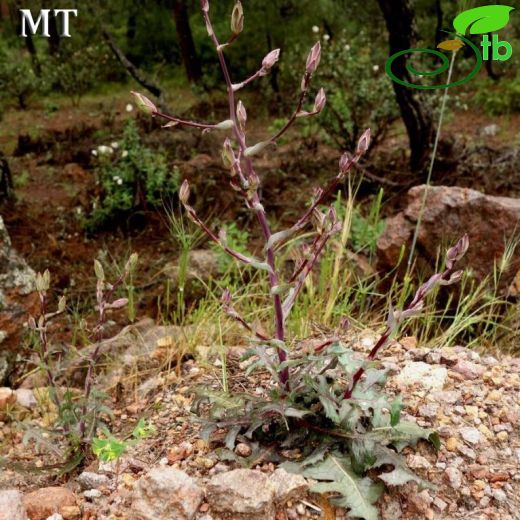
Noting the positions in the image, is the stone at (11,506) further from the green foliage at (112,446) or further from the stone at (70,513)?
the green foliage at (112,446)

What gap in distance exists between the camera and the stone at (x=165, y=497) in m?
1.73

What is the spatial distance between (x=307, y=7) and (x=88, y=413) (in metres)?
8.98

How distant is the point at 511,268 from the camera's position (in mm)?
3740

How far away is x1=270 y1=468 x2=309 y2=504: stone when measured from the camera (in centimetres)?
179

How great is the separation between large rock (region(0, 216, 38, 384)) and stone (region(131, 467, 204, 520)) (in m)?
1.82

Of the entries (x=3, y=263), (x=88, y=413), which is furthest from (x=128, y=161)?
(x=88, y=413)

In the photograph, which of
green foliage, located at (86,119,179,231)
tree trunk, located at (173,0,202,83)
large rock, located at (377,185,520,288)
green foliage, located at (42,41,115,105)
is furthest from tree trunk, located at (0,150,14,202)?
tree trunk, located at (173,0,202,83)

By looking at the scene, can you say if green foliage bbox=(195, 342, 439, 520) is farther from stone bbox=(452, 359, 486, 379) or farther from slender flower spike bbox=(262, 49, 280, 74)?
slender flower spike bbox=(262, 49, 280, 74)

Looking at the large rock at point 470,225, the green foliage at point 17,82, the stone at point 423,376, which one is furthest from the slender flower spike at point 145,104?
the green foliage at point 17,82

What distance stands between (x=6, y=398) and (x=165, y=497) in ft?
5.14

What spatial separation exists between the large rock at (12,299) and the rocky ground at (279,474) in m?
1.07

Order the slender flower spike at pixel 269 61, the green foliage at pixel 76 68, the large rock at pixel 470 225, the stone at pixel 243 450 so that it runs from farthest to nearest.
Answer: the green foliage at pixel 76 68 < the large rock at pixel 470 225 < the stone at pixel 243 450 < the slender flower spike at pixel 269 61

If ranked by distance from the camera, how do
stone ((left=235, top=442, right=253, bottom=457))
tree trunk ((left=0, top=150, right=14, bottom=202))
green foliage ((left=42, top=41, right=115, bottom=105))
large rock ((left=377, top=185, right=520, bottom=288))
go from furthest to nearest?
green foliage ((left=42, top=41, right=115, bottom=105)) < tree trunk ((left=0, top=150, right=14, bottom=202)) < large rock ((left=377, top=185, right=520, bottom=288)) < stone ((left=235, top=442, right=253, bottom=457))

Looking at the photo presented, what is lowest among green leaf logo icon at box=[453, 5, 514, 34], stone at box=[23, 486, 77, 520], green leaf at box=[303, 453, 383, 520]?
stone at box=[23, 486, 77, 520]
